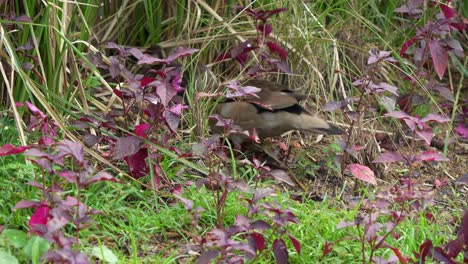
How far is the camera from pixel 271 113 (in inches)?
171

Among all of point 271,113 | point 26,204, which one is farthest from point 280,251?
point 271,113

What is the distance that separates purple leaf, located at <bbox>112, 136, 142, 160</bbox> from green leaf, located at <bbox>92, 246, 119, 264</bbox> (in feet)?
2.22

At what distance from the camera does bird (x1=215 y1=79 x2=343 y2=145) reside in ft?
13.8

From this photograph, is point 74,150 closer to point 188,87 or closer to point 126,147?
point 126,147

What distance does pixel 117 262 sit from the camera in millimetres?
3043

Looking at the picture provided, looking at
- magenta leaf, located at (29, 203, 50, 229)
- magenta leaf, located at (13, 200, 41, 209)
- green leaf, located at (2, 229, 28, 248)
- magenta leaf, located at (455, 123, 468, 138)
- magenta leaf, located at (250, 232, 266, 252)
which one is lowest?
magenta leaf, located at (455, 123, 468, 138)

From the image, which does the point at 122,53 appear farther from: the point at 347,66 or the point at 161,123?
the point at 347,66

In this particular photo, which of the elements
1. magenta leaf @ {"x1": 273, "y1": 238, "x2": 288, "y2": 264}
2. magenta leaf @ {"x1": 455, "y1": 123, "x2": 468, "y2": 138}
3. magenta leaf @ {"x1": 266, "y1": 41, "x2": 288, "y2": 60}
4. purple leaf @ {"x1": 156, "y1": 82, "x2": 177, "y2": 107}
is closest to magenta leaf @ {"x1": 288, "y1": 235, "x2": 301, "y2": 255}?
magenta leaf @ {"x1": 273, "y1": 238, "x2": 288, "y2": 264}

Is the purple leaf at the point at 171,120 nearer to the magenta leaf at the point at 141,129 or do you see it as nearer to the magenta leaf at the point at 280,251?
the magenta leaf at the point at 141,129

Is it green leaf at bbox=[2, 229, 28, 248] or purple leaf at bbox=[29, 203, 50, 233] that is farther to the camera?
green leaf at bbox=[2, 229, 28, 248]

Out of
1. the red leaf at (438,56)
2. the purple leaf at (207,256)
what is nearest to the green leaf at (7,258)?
the purple leaf at (207,256)

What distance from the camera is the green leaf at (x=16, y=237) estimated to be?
308 cm

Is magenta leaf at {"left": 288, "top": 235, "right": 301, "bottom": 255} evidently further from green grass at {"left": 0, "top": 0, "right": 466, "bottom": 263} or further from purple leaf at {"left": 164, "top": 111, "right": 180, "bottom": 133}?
purple leaf at {"left": 164, "top": 111, "right": 180, "bottom": 133}

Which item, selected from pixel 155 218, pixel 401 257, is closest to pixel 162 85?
pixel 155 218
